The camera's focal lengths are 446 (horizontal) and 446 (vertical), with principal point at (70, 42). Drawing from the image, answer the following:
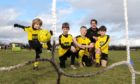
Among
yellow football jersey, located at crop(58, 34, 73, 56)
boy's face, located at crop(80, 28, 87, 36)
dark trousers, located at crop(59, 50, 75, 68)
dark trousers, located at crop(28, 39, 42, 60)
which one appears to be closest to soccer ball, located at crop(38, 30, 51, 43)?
dark trousers, located at crop(28, 39, 42, 60)

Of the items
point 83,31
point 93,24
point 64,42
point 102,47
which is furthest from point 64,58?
point 93,24

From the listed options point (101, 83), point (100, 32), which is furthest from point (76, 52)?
point (101, 83)

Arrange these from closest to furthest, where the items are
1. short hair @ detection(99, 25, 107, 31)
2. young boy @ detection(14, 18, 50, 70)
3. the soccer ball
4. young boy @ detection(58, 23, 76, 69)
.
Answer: the soccer ball < young boy @ detection(14, 18, 50, 70) < young boy @ detection(58, 23, 76, 69) < short hair @ detection(99, 25, 107, 31)

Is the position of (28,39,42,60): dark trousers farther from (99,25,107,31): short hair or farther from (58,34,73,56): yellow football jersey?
(99,25,107,31): short hair

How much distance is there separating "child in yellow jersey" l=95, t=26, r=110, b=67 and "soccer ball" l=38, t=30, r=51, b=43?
230 centimetres

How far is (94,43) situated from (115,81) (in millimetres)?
3446

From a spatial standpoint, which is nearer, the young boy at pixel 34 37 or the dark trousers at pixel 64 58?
the young boy at pixel 34 37

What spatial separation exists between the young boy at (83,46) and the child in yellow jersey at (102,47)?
251 mm

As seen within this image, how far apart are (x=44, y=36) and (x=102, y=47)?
284cm

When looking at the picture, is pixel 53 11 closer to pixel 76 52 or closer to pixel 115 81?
pixel 115 81

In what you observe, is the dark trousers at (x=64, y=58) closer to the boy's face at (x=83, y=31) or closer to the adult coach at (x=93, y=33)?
the boy's face at (x=83, y=31)

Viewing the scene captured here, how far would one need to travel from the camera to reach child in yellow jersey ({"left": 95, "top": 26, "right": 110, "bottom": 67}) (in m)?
13.5

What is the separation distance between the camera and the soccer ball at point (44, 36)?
11227 millimetres

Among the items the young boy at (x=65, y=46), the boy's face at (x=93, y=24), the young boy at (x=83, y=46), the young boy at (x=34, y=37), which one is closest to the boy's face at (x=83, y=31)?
the young boy at (x=83, y=46)
